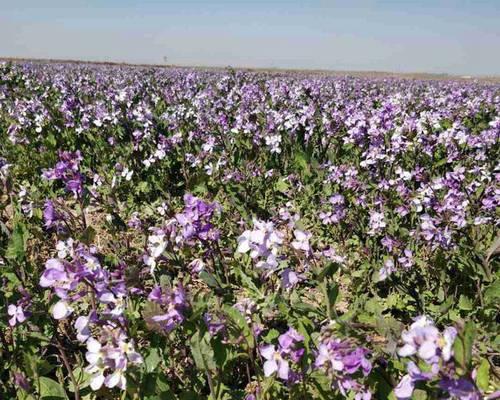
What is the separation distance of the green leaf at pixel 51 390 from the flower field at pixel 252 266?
1 centimetres

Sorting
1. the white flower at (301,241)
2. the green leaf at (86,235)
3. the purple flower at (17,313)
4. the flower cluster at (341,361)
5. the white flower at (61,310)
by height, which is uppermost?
the green leaf at (86,235)

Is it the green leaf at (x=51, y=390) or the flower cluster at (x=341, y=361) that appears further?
the green leaf at (x=51, y=390)

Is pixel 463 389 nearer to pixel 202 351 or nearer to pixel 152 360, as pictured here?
pixel 202 351

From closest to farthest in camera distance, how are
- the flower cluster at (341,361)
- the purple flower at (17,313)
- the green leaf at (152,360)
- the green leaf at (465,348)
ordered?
the green leaf at (465,348), the flower cluster at (341,361), the green leaf at (152,360), the purple flower at (17,313)

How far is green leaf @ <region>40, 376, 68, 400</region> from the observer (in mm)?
2641

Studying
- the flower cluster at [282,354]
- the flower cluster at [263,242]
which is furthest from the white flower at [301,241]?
the flower cluster at [282,354]

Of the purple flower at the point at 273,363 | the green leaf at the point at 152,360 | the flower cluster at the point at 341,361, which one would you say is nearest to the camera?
the flower cluster at the point at 341,361

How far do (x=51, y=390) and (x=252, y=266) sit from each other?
6.57 ft

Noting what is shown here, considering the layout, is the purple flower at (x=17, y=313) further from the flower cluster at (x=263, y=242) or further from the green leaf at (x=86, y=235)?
the flower cluster at (x=263, y=242)

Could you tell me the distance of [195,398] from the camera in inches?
101

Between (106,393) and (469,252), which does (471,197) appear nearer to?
(469,252)

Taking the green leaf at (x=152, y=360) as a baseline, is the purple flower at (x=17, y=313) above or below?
above

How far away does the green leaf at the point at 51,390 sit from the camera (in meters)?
2.64

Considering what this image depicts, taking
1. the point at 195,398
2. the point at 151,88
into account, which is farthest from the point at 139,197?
the point at 151,88
